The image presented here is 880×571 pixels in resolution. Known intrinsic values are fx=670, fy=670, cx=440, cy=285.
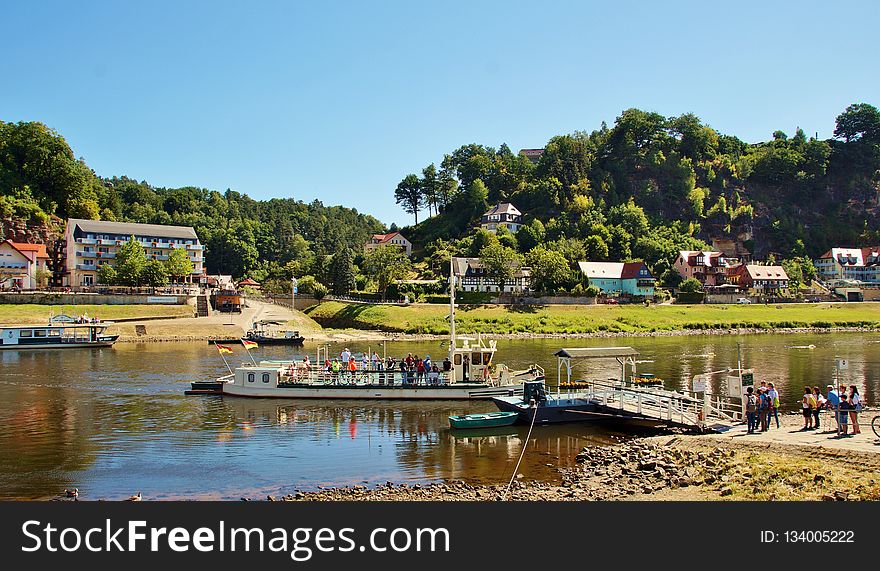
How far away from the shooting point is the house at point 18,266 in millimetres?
107750

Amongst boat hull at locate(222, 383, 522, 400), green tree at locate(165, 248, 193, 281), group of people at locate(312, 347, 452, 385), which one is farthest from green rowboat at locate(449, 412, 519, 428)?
green tree at locate(165, 248, 193, 281)

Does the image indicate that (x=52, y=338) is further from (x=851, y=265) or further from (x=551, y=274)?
(x=851, y=265)

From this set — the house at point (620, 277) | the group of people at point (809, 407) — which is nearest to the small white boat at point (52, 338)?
the group of people at point (809, 407)

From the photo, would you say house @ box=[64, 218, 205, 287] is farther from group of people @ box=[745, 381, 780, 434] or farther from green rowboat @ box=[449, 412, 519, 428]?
group of people @ box=[745, 381, 780, 434]

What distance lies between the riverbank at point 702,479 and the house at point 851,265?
14029cm

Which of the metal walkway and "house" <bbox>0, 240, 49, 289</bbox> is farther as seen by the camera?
"house" <bbox>0, 240, 49, 289</bbox>

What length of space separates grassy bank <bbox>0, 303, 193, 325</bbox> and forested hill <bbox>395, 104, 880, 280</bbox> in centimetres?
7444

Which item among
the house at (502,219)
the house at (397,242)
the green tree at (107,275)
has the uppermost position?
the house at (502,219)

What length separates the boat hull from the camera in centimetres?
4188

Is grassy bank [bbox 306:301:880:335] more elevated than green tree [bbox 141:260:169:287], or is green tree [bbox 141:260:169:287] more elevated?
green tree [bbox 141:260:169:287]

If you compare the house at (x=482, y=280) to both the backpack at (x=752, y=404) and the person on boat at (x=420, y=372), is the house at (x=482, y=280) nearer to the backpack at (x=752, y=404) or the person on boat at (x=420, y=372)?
the person on boat at (x=420, y=372)

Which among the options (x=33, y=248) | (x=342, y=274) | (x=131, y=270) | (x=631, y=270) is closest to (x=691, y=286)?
(x=631, y=270)

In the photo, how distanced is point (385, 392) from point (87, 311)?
216 ft

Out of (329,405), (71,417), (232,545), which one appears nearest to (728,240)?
(329,405)
